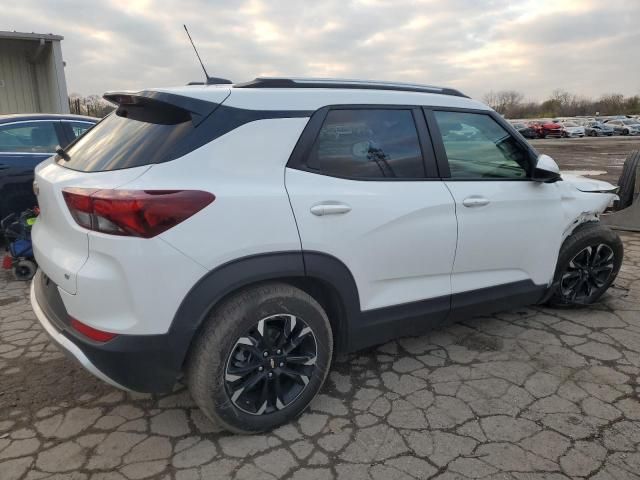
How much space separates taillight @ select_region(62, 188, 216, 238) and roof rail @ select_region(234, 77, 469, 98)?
74cm

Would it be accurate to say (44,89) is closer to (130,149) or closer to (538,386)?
(130,149)

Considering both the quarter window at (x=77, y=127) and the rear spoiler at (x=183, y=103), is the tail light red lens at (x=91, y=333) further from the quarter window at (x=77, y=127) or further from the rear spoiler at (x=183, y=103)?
the quarter window at (x=77, y=127)

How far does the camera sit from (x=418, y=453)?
7.75 feet

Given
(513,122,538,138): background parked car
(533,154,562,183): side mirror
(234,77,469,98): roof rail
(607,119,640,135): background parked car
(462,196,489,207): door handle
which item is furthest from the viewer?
(607,119,640,135): background parked car

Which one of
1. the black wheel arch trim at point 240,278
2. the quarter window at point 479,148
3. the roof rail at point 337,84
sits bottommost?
the black wheel arch trim at point 240,278

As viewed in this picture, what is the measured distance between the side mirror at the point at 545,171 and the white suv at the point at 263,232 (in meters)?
0.02

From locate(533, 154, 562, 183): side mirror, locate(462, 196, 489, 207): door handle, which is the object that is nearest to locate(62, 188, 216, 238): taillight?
locate(462, 196, 489, 207): door handle

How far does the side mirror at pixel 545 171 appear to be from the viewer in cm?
322

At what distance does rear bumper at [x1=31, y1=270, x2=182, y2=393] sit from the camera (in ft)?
6.76

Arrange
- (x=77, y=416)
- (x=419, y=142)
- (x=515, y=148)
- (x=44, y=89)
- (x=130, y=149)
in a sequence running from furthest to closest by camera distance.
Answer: (x=44, y=89)
(x=515, y=148)
(x=419, y=142)
(x=77, y=416)
(x=130, y=149)

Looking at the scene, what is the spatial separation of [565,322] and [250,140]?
2977mm

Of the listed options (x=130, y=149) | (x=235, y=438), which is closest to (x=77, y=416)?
(x=235, y=438)

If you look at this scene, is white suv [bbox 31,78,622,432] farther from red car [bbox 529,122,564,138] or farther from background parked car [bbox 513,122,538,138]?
red car [bbox 529,122,564,138]

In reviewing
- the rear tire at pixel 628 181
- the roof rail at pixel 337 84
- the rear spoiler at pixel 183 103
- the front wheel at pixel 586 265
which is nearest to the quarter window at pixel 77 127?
the rear spoiler at pixel 183 103
